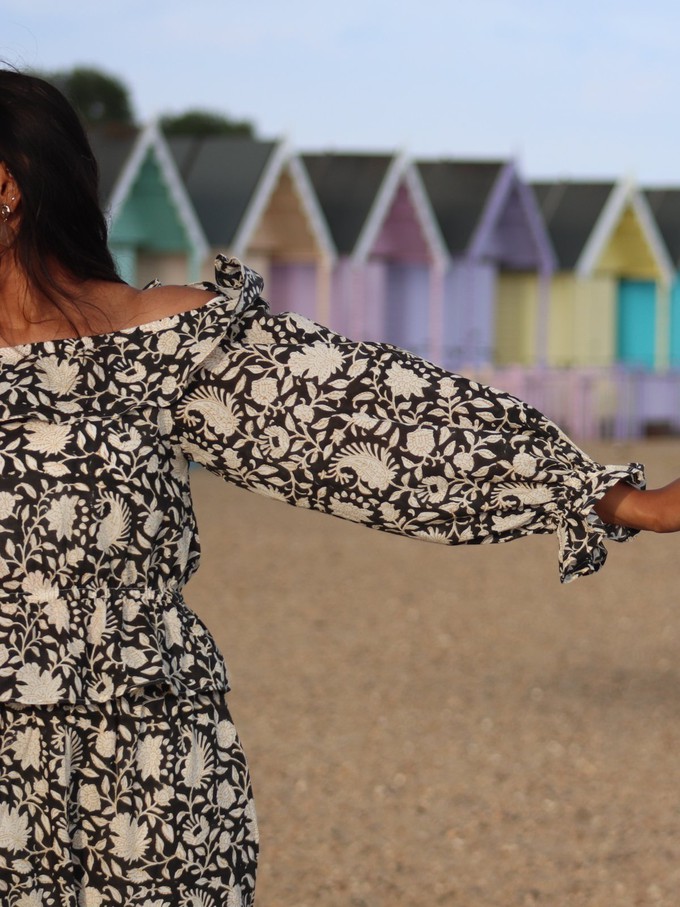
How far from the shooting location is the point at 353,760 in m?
6.65

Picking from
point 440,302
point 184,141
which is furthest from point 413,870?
point 440,302

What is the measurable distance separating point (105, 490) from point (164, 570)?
0.55ft

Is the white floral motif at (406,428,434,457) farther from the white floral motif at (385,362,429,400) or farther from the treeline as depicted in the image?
the treeline

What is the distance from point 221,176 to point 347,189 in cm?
275

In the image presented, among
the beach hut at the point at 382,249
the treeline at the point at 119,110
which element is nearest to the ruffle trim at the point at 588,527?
the beach hut at the point at 382,249

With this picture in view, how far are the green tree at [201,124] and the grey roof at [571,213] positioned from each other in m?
44.3

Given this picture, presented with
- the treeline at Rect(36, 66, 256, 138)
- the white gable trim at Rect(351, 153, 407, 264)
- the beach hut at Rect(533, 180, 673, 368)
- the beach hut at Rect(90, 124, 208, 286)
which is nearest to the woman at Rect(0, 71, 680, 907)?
the beach hut at Rect(90, 124, 208, 286)

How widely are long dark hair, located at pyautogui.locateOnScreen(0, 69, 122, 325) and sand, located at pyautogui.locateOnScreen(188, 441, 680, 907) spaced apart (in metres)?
2.99

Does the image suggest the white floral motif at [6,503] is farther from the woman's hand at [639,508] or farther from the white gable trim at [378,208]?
the white gable trim at [378,208]

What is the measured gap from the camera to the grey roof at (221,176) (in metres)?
18.9

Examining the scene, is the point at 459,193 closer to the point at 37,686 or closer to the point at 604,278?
the point at 604,278

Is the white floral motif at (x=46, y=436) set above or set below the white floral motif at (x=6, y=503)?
above

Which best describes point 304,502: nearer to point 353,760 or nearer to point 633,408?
point 353,760

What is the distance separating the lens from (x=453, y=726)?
23.6 feet
